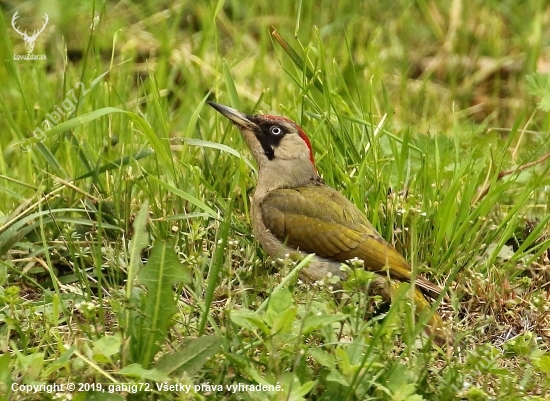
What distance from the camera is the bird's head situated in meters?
4.59

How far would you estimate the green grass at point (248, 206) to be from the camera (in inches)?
121

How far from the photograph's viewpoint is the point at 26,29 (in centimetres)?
679

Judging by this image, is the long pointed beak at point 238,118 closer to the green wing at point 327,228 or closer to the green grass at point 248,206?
the green grass at point 248,206

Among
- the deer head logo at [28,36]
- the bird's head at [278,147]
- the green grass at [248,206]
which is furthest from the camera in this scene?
the deer head logo at [28,36]

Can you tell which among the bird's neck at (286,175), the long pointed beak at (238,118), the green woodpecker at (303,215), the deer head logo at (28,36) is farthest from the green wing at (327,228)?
the deer head logo at (28,36)

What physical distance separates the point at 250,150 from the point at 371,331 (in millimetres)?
1667

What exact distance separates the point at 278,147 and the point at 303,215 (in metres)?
0.41

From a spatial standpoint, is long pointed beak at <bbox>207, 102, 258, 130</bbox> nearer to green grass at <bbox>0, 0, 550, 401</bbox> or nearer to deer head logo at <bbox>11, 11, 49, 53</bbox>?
green grass at <bbox>0, 0, 550, 401</bbox>

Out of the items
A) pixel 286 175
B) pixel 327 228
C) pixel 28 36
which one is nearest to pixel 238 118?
pixel 286 175

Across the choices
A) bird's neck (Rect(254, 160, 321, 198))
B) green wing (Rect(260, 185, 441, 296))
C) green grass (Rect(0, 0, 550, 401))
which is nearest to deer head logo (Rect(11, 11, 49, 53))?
green grass (Rect(0, 0, 550, 401))

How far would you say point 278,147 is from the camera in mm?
4645

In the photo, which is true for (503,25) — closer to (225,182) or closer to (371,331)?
(225,182)

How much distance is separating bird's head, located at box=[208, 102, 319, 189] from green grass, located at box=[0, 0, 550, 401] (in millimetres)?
102

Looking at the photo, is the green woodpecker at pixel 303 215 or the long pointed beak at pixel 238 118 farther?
the long pointed beak at pixel 238 118
